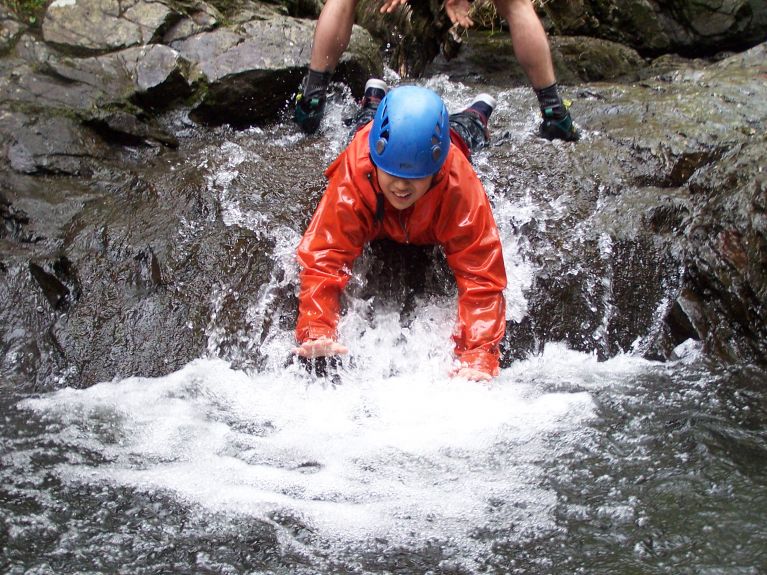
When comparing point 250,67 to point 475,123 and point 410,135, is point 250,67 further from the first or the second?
point 410,135

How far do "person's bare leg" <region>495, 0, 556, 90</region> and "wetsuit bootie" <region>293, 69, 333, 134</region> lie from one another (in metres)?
1.27

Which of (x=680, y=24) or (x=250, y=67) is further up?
(x=680, y=24)

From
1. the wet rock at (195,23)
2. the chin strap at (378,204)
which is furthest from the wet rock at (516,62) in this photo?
the chin strap at (378,204)

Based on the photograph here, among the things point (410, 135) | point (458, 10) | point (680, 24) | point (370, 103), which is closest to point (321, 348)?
point (410, 135)

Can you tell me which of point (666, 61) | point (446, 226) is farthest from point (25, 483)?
point (666, 61)

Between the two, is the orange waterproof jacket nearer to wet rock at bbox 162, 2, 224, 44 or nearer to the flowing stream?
the flowing stream

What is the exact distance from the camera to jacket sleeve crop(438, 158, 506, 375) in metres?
3.86

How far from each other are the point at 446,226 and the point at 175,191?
5.66 feet

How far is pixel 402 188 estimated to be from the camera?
3678 millimetres

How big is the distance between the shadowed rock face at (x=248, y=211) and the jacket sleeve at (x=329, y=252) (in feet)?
0.91

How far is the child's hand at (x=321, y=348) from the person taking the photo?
363cm

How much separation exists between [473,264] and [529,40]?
179 centimetres

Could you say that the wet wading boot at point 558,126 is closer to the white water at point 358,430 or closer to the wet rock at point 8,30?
the white water at point 358,430

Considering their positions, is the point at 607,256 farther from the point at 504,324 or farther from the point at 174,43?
the point at 174,43
